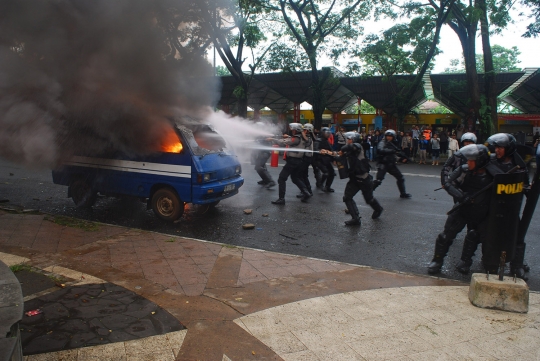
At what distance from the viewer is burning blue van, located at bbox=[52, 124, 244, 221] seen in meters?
7.35

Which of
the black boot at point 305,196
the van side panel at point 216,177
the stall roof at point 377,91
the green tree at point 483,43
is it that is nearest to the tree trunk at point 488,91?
the green tree at point 483,43

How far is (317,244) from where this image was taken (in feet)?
21.6

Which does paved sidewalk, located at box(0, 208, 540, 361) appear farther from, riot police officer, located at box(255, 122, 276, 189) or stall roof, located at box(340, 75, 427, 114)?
stall roof, located at box(340, 75, 427, 114)

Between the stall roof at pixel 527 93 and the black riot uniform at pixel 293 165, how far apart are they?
1843 centimetres

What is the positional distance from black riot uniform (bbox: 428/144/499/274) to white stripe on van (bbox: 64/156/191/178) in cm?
412

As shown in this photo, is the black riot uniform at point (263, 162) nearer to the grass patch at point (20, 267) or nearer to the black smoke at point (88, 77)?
the black smoke at point (88, 77)

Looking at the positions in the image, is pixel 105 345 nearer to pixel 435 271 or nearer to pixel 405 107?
pixel 435 271

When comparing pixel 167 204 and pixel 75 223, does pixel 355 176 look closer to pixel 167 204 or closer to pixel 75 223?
pixel 167 204

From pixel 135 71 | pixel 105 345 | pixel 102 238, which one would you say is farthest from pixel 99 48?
pixel 105 345

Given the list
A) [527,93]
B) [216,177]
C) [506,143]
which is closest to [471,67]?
[527,93]

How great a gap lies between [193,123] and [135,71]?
1.35m

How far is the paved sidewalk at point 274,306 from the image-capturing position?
341 centimetres

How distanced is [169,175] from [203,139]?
102cm

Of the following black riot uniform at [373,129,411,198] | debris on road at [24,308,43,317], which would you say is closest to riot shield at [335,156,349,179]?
black riot uniform at [373,129,411,198]
